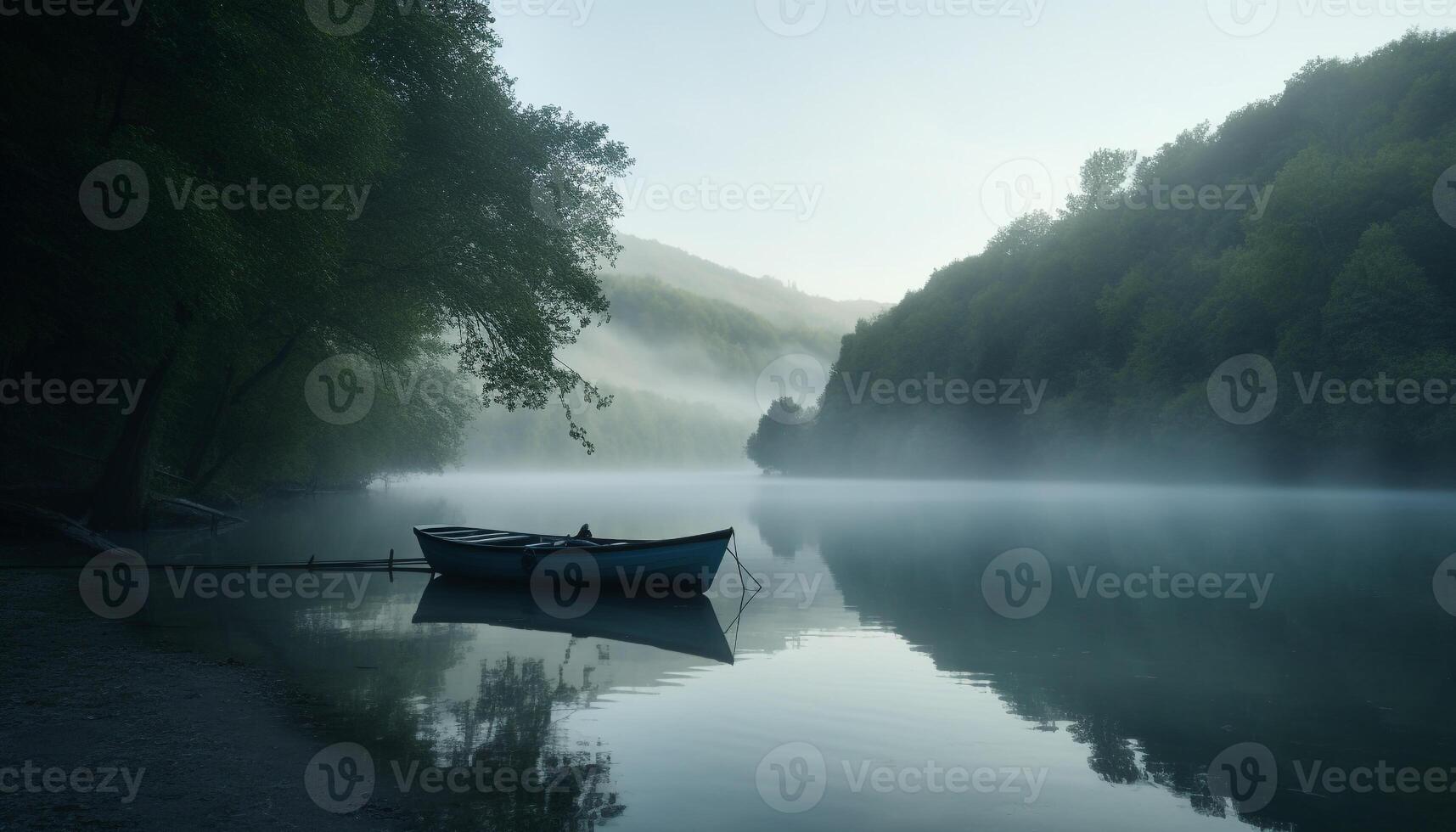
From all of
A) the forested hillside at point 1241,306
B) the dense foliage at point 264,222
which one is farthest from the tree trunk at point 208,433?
the forested hillside at point 1241,306

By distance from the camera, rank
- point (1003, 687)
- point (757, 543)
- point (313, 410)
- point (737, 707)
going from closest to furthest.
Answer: point (737, 707) < point (1003, 687) < point (757, 543) < point (313, 410)

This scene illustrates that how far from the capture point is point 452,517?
2098 inches

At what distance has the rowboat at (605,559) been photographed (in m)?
21.0

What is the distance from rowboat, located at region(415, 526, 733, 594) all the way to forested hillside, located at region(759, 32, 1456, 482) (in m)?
49.9

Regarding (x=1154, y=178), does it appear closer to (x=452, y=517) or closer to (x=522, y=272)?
(x=452, y=517)

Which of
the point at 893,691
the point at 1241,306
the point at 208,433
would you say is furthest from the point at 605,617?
the point at 1241,306

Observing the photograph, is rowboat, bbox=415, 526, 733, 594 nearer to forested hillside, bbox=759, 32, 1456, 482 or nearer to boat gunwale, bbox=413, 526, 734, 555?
boat gunwale, bbox=413, 526, 734, 555

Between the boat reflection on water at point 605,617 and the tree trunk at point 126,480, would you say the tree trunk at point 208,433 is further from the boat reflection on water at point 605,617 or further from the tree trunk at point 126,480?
the boat reflection on water at point 605,617

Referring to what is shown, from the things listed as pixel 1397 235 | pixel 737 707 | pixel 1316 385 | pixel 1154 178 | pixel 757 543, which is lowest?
pixel 737 707

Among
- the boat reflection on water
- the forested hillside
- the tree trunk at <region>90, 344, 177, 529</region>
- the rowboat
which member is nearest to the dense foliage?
the tree trunk at <region>90, 344, 177, 529</region>

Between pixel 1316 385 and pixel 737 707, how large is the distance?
59283 millimetres

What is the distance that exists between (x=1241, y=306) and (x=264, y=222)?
213ft

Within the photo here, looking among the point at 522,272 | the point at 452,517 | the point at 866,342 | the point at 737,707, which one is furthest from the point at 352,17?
the point at 866,342

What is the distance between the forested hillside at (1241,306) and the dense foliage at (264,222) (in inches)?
1947
